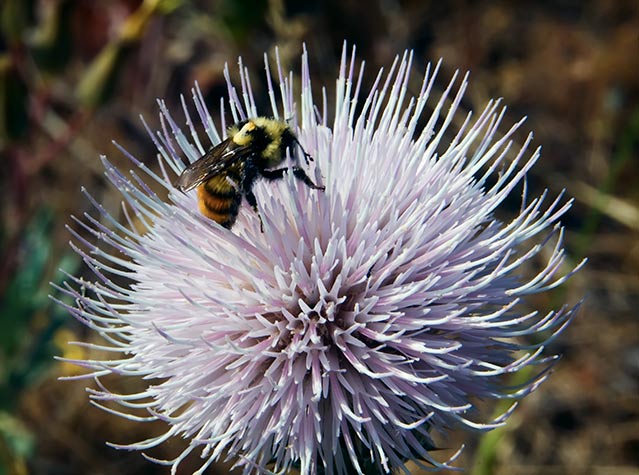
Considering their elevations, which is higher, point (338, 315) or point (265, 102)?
point (265, 102)

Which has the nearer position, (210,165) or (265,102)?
(210,165)

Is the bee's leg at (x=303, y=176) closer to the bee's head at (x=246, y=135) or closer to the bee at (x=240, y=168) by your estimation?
the bee at (x=240, y=168)

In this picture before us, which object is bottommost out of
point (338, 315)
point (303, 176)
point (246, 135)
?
point (338, 315)

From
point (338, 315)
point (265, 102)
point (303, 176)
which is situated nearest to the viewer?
point (338, 315)

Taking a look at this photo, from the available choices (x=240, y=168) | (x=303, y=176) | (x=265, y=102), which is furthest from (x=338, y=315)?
(x=265, y=102)

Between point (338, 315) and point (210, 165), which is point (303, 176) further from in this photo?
point (338, 315)

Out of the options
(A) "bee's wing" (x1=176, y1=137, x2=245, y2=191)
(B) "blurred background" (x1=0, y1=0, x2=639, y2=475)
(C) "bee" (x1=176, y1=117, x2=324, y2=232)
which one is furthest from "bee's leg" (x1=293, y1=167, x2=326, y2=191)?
(B) "blurred background" (x1=0, y1=0, x2=639, y2=475)

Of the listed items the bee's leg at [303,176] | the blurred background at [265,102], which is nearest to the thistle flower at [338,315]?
the bee's leg at [303,176]
